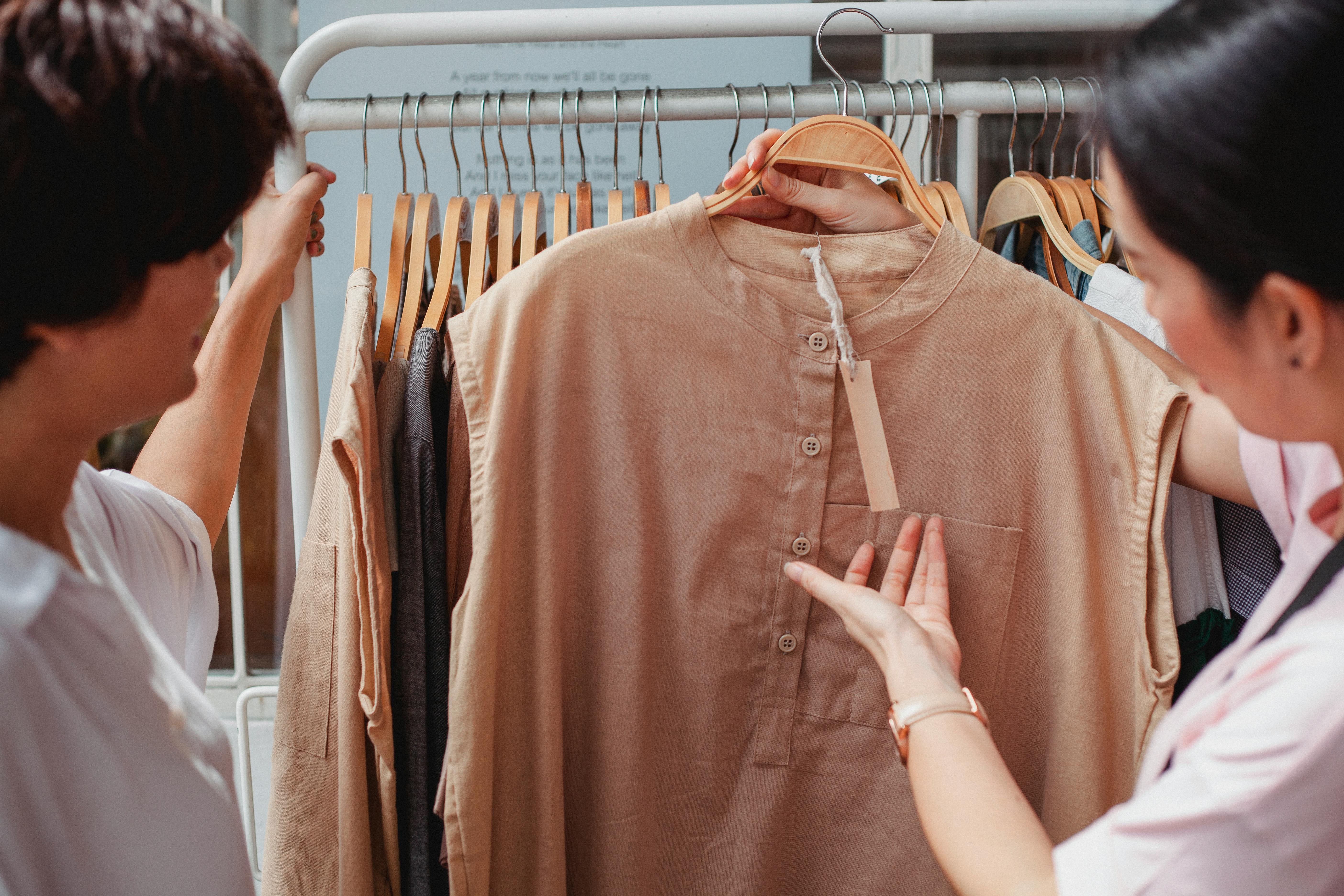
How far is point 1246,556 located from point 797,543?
0.46 metres

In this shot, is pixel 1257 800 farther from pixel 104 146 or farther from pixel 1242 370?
pixel 104 146

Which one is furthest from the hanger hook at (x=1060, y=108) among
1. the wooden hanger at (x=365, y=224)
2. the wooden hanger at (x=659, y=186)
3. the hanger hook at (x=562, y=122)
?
the wooden hanger at (x=365, y=224)

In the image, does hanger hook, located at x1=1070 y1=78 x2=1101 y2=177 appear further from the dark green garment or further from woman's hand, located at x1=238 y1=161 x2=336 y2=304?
woman's hand, located at x1=238 y1=161 x2=336 y2=304

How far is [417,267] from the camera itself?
3.12ft

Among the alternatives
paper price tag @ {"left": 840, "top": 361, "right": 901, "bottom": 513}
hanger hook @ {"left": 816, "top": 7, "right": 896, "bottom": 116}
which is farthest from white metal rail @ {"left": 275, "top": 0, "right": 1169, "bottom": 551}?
paper price tag @ {"left": 840, "top": 361, "right": 901, "bottom": 513}

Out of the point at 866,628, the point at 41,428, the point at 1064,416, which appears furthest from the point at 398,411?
the point at 1064,416

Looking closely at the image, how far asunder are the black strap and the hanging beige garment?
69 cm

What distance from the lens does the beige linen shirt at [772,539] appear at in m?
0.85

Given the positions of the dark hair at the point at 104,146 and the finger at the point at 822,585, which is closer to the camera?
the dark hair at the point at 104,146

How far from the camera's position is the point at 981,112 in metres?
0.99

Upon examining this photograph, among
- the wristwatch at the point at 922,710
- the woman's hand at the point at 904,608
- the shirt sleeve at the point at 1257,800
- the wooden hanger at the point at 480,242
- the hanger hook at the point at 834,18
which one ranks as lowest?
the wristwatch at the point at 922,710

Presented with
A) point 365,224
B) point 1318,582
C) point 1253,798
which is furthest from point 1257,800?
point 365,224

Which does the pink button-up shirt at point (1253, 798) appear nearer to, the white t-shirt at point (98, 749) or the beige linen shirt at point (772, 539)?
the beige linen shirt at point (772, 539)

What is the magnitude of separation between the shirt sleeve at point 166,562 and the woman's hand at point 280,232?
23 cm
